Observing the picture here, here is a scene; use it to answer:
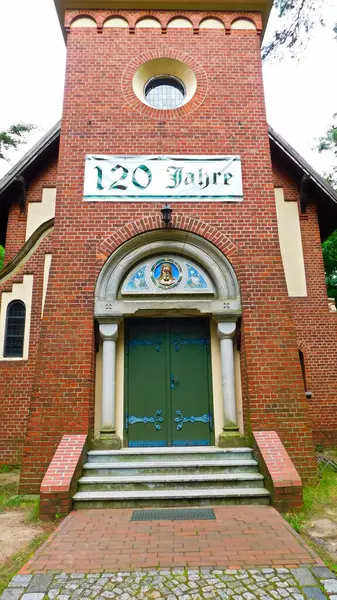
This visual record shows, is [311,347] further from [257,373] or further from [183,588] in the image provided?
[183,588]

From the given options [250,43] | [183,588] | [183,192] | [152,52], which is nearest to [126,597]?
[183,588]

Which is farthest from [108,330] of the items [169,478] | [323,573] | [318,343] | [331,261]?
[331,261]

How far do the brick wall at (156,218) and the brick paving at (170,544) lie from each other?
5.44 ft

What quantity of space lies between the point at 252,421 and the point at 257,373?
0.75m

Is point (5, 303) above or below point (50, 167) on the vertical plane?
below

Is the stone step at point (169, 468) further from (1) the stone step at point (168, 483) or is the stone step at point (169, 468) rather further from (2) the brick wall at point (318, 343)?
(2) the brick wall at point (318, 343)

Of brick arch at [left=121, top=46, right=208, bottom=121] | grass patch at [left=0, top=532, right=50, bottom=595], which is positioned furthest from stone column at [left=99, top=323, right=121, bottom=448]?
brick arch at [left=121, top=46, right=208, bottom=121]

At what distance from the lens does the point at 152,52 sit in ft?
27.0

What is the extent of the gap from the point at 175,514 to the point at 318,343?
240 inches

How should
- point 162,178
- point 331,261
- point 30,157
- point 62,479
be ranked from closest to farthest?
1. point 62,479
2. point 162,178
3. point 30,157
4. point 331,261

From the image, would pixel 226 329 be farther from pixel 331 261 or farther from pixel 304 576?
pixel 331 261

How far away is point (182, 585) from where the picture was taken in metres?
3.40

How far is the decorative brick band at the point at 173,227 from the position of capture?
720 cm

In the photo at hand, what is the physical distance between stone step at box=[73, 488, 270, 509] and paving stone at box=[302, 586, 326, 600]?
2.17m
